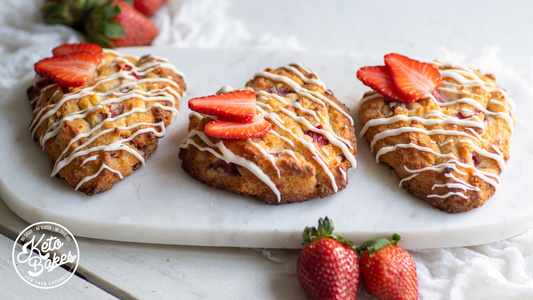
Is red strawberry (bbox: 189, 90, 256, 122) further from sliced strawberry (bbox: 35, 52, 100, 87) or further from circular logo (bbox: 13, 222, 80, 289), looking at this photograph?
circular logo (bbox: 13, 222, 80, 289)

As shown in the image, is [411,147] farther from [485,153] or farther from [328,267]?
[328,267]

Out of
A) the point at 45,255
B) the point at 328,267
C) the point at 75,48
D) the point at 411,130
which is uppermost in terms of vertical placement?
the point at 411,130

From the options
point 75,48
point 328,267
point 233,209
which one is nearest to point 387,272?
point 328,267

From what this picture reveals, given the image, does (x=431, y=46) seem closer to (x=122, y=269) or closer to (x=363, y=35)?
(x=363, y=35)

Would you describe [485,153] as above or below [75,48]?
above

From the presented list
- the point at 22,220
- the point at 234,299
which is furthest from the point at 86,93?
the point at 234,299

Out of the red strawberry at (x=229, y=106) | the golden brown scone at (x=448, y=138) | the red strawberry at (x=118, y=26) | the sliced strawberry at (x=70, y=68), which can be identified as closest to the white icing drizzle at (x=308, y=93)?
the golden brown scone at (x=448, y=138)
